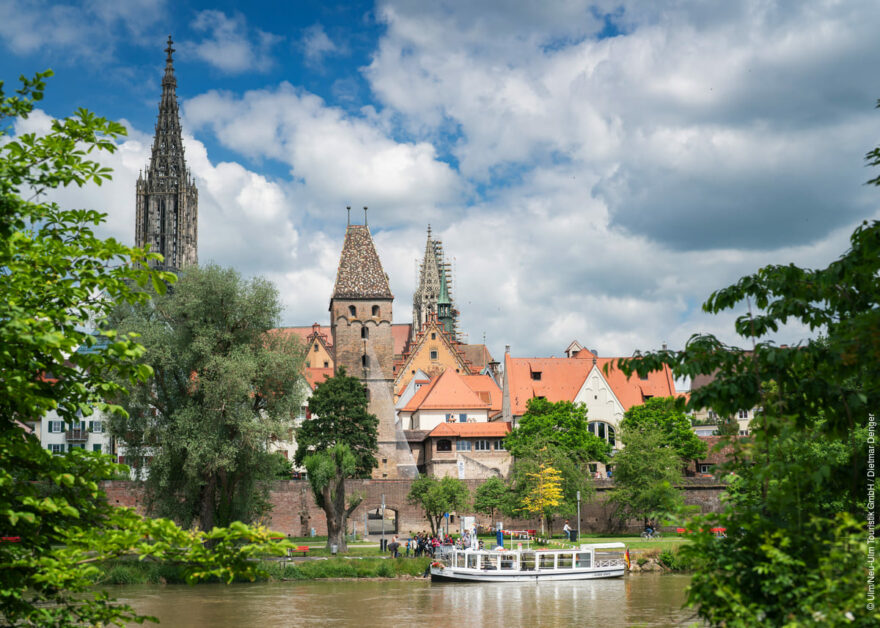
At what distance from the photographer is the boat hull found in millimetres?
40969

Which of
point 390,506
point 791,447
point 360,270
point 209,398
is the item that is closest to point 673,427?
point 390,506

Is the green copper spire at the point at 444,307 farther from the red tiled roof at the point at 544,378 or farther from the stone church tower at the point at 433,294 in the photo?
the red tiled roof at the point at 544,378

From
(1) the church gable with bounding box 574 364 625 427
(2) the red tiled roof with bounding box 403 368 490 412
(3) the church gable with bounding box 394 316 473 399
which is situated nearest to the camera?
(1) the church gable with bounding box 574 364 625 427

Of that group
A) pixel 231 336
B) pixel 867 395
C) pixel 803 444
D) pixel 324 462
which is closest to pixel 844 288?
pixel 867 395

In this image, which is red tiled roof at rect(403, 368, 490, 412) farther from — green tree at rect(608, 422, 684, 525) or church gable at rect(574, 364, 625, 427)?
green tree at rect(608, 422, 684, 525)

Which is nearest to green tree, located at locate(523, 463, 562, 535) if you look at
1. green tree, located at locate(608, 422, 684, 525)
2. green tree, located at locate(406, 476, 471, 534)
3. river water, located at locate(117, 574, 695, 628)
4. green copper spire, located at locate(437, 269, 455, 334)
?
green tree, located at locate(608, 422, 684, 525)

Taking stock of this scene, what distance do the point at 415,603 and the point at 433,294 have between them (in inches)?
4209

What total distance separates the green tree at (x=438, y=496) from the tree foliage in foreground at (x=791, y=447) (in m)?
51.2

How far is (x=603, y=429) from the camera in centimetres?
7819

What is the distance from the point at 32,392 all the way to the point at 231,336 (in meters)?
32.7

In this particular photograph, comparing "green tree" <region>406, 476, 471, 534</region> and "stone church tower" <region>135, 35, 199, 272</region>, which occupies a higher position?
"stone church tower" <region>135, 35, 199, 272</region>

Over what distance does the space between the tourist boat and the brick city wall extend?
19.8 m

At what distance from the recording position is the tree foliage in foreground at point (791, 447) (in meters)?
6.93

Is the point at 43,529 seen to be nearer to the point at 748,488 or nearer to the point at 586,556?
the point at 748,488
